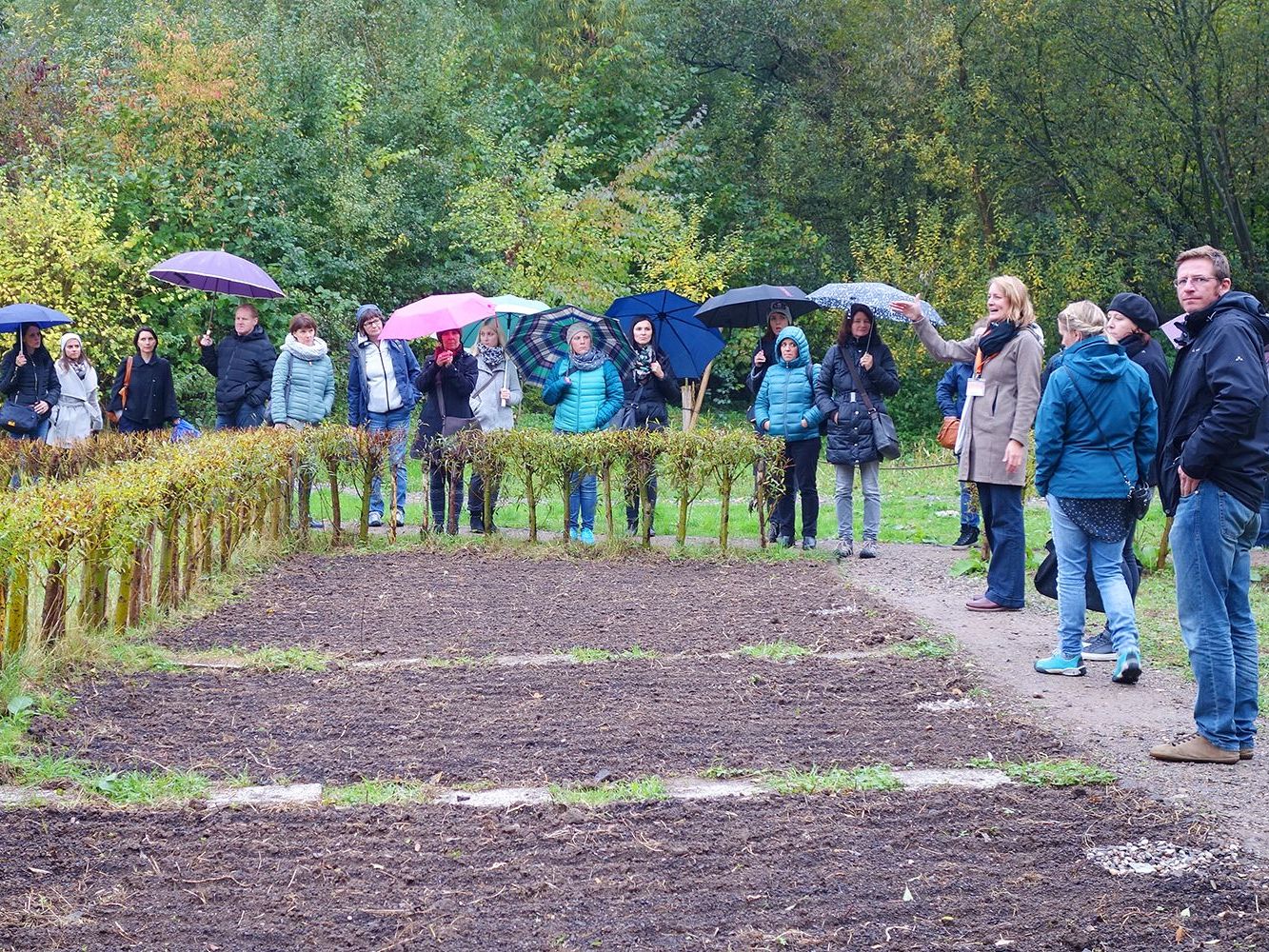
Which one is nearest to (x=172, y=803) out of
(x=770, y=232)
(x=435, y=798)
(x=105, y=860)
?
(x=105, y=860)

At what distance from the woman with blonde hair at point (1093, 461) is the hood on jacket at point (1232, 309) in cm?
128

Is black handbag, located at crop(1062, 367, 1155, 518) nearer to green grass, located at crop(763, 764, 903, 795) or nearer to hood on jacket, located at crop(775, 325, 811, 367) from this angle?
green grass, located at crop(763, 764, 903, 795)

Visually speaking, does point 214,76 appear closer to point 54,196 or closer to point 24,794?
point 54,196

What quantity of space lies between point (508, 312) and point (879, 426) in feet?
12.8

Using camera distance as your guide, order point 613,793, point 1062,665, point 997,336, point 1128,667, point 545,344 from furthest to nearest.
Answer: point 545,344, point 997,336, point 1062,665, point 1128,667, point 613,793

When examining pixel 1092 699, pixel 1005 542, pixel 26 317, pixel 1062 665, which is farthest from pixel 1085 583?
pixel 26 317

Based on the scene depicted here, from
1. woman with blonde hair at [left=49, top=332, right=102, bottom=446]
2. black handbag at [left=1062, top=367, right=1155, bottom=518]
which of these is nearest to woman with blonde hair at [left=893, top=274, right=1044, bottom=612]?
black handbag at [left=1062, top=367, right=1155, bottom=518]

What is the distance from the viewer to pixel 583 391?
11.7 metres

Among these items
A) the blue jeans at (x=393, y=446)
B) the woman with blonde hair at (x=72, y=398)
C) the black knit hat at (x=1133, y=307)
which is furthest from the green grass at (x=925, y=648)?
the woman with blonde hair at (x=72, y=398)

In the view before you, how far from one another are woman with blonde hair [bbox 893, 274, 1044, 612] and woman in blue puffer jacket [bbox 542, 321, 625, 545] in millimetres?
3857

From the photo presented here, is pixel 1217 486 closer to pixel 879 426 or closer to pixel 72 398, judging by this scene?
pixel 879 426

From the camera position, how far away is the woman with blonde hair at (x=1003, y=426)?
820cm

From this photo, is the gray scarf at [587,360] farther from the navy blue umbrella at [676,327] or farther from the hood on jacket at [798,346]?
the hood on jacket at [798,346]

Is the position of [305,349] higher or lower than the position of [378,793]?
higher
